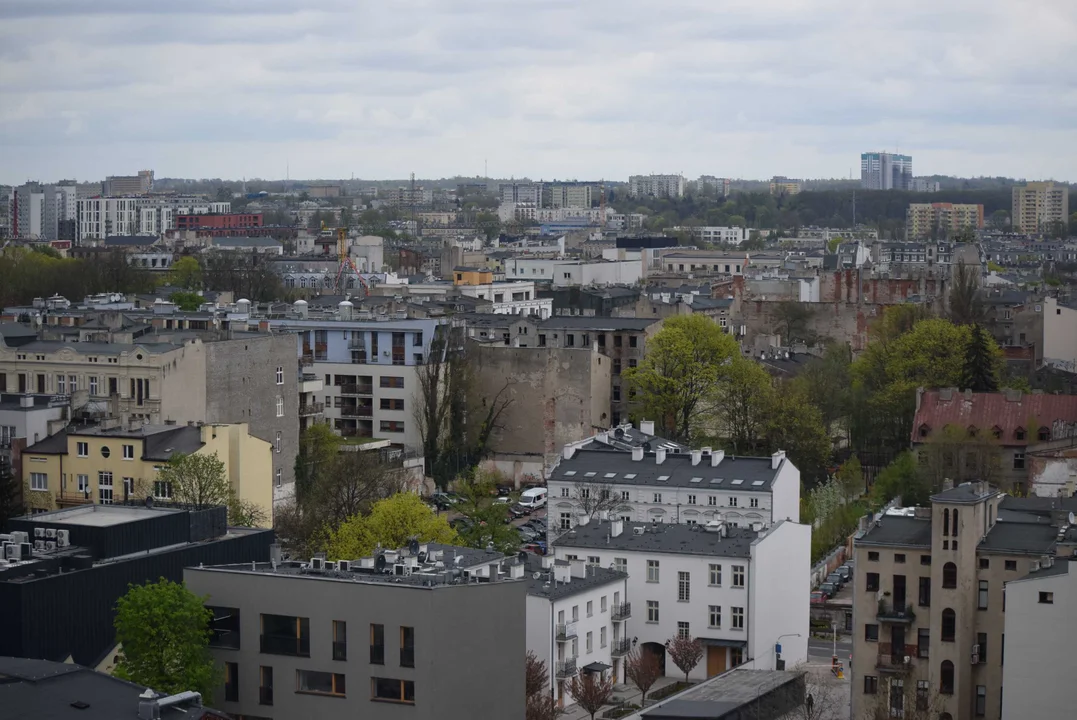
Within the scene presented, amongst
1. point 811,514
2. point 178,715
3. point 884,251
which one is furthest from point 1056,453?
point 884,251

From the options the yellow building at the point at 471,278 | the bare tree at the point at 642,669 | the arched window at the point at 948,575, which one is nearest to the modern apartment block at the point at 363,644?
the bare tree at the point at 642,669

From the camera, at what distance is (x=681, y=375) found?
7650cm

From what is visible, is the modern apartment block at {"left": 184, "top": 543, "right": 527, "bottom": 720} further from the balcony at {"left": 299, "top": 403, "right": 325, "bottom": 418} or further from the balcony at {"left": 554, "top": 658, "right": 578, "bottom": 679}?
the balcony at {"left": 299, "top": 403, "right": 325, "bottom": 418}

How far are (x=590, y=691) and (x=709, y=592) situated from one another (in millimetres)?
6693

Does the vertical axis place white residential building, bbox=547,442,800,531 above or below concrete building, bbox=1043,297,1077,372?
below

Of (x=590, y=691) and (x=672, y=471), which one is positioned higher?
(x=672, y=471)

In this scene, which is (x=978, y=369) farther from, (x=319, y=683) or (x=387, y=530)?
(x=319, y=683)

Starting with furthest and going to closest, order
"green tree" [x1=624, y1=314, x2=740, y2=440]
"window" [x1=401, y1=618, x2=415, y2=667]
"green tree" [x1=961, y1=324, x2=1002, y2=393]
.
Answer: "green tree" [x1=961, y1=324, x2=1002, y2=393]
"green tree" [x1=624, y1=314, x2=740, y2=440]
"window" [x1=401, y1=618, x2=415, y2=667]

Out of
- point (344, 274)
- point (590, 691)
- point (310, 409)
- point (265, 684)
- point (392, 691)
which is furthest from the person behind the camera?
point (344, 274)

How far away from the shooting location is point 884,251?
537ft

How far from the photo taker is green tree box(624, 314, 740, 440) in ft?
246

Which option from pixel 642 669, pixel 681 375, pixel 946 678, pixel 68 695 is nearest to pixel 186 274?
pixel 681 375

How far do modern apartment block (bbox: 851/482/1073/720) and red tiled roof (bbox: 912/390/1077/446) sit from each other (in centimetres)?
2424

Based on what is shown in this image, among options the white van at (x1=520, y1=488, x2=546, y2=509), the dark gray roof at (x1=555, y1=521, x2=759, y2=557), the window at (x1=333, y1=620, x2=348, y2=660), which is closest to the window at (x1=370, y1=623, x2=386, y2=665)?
the window at (x1=333, y1=620, x2=348, y2=660)
